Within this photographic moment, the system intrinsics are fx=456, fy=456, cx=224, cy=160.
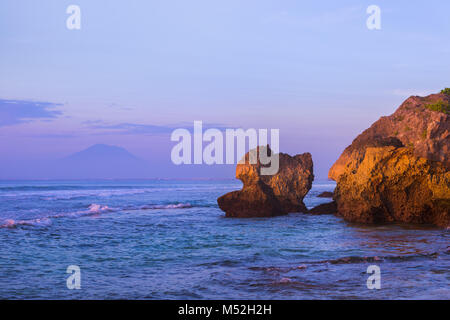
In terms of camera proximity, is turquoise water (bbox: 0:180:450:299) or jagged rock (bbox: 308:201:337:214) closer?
turquoise water (bbox: 0:180:450:299)

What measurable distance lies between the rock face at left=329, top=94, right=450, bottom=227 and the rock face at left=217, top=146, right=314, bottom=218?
18.3 ft

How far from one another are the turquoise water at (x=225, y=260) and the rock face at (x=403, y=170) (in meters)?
1.59

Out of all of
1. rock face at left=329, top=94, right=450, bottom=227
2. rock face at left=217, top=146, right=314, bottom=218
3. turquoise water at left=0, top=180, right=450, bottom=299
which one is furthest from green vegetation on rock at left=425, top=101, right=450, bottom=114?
rock face at left=217, top=146, right=314, bottom=218

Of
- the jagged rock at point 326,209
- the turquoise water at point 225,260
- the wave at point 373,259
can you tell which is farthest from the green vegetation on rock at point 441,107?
the jagged rock at point 326,209

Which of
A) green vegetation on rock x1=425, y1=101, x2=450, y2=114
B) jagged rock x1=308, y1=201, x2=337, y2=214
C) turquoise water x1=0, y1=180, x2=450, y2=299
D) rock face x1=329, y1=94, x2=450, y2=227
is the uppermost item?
green vegetation on rock x1=425, y1=101, x2=450, y2=114

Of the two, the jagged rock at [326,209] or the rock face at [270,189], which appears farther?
the jagged rock at [326,209]

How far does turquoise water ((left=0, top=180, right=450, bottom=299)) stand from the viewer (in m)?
10.7

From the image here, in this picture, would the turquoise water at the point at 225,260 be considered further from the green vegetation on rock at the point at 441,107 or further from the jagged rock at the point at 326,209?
the green vegetation on rock at the point at 441,107

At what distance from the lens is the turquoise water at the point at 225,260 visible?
1066 cm

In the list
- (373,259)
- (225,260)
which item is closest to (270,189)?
(225,260)

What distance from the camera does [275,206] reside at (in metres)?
30.6

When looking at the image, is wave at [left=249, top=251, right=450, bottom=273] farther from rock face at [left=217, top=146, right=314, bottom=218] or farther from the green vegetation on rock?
rock face at [left=217, top=146, right=314, bottom=218]

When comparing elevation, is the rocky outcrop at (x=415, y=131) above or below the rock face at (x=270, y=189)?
above
